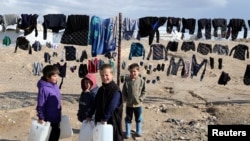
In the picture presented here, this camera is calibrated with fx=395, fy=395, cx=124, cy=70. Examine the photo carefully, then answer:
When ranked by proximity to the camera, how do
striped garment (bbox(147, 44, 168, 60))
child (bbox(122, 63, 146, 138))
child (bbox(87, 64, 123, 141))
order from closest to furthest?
child (bbox(87, 64, 123, 141)), child (bbox(122, 63, 146, 138)), striped garment (bbox(147, 44, 168, 60))

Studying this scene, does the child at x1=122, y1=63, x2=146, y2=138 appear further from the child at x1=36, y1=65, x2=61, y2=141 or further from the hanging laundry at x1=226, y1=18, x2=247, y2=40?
the hanging laundry at x1=226, y1=18, x2=247, y2=40

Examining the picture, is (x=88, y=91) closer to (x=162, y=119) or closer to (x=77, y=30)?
(x=162, y=119)

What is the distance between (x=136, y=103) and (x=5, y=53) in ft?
69.9

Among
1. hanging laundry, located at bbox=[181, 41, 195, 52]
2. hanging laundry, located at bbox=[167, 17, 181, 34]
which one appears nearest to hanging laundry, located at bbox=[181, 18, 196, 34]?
hanging laundry, located at bbox=[167, 17, 181, 34]

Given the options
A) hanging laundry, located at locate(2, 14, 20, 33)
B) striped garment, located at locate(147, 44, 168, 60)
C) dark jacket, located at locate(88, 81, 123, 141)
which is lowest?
dark jacket, located at locate(88, 81, 123, 141)

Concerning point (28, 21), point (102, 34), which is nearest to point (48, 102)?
point (102, 34)

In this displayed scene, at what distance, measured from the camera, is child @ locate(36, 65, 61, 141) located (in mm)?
5766

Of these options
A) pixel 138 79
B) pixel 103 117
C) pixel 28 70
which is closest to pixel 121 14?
pixel 138 79

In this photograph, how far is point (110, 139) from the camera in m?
5.33

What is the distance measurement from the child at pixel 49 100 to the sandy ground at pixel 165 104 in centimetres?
189

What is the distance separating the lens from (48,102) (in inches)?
231

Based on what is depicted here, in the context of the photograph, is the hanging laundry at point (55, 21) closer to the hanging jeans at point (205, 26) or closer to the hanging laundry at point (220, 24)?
the hanging jeans at point (205, 26)

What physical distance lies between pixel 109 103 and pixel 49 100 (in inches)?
43.3

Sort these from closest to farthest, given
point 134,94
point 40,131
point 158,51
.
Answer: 1. point 40,131
2. point 134,94
3. point 158,51
